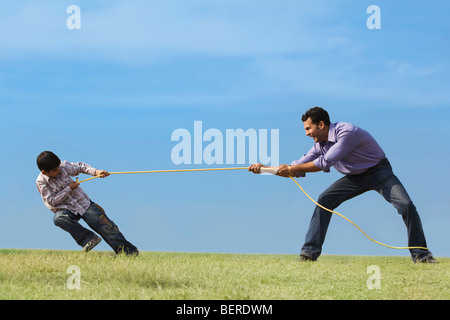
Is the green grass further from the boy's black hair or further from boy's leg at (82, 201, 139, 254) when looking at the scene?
the boy's black hair

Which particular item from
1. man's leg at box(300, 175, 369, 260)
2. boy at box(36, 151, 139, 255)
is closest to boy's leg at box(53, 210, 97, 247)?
boy at box(36, 151, 139, 255)

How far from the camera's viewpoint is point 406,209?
23.0ft

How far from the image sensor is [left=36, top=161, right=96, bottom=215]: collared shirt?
727 centimetres

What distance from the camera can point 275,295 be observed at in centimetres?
464

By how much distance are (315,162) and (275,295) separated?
2517 millimetres

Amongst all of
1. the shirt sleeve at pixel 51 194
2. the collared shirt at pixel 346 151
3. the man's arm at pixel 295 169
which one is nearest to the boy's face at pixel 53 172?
the shirt sleeve at pixel 51 194

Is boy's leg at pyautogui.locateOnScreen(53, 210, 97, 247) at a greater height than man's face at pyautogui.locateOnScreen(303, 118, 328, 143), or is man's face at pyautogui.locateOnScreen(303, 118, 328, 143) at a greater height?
man's face at pyautogui.locateOnScreen(303, 118, 328, 143)

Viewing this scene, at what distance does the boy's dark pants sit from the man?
2043 mm

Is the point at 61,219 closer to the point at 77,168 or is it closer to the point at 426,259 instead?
the point at 77,168

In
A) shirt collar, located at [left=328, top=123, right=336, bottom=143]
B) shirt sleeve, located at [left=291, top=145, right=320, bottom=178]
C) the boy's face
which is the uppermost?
shirt collar, located at [left=328, top=123, right=336, bottom=143]

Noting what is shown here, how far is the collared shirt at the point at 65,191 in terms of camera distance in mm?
7268

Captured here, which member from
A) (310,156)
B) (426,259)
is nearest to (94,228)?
(310,156)
